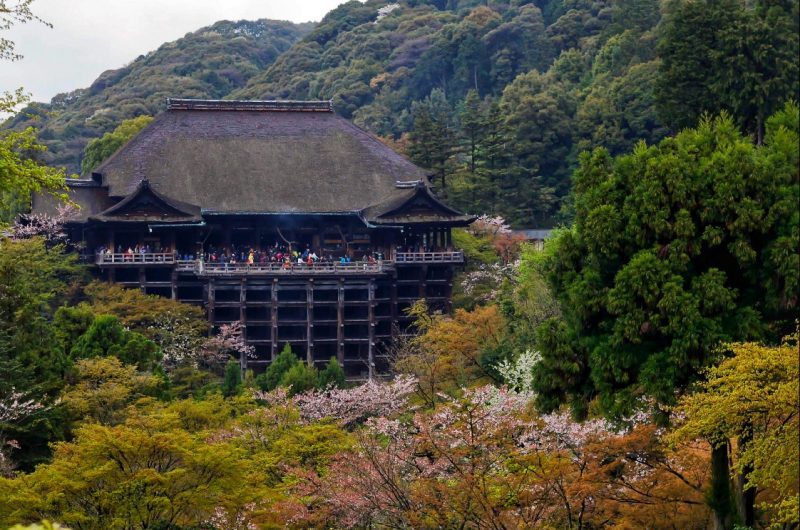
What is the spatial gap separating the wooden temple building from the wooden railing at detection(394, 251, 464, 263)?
0.05m

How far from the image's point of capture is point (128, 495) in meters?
22.1

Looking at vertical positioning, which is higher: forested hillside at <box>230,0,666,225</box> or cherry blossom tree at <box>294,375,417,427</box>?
forested hillside at <box>230,0,666,225</box>

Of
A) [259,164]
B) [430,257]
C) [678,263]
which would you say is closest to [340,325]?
[430,257]

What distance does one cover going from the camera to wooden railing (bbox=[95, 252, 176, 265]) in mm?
48875

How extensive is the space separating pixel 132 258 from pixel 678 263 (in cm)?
3184

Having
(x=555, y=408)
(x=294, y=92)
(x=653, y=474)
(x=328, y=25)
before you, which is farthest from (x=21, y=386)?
(x=328, y=25)

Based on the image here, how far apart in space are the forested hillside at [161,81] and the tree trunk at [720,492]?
76.5 meters

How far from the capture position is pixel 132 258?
4903 cm

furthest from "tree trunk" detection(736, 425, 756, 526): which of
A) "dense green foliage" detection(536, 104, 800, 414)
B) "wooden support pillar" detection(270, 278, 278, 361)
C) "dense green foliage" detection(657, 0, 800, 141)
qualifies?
"wooden support pillar" detection(270, 278, 278, 361)

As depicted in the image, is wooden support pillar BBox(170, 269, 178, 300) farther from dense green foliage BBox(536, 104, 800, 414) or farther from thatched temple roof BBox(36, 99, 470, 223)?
dense green foliage BBox(536, 104, 800, 414)

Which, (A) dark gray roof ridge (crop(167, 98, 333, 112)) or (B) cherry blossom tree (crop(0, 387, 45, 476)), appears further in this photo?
(A) dark gray roof ridge (crop(167, 98, 333, 112))

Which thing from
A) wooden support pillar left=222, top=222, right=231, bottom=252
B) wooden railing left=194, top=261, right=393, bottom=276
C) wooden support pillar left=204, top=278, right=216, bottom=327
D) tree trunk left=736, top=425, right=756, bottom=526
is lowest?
tree trunk left=736, top=425, right=756, bottom=526

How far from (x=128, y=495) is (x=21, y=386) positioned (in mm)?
7879

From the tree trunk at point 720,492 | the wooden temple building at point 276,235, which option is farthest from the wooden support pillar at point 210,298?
the tree trunk at point 720,492
